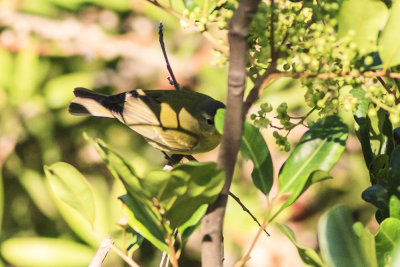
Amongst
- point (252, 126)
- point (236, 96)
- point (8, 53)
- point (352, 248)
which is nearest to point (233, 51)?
point (236, 96)

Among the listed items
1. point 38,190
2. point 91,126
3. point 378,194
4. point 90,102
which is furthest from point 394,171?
point 91,126

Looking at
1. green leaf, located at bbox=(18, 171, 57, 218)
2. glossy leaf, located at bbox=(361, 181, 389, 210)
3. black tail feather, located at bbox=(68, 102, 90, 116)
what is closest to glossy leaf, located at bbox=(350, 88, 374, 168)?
glossy leaf, located at bbox=(361, 181, 389, 210)

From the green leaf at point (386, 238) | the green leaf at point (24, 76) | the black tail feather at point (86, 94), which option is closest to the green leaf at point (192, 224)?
the green leaf at point (386, 238)

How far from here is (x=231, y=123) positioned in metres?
0.65

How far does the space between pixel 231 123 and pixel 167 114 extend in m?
1.47

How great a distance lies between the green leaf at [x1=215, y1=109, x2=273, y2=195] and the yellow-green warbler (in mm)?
1122

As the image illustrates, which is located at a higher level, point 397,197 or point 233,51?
point 233,51

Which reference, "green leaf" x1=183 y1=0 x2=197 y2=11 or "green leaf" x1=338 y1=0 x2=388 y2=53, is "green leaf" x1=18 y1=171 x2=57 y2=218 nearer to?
"green leaf" x1=183 y1=0 x2=197 y2=11

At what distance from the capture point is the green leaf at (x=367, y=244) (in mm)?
735

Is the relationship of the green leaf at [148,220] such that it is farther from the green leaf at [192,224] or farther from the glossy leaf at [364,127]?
the glossy leaf at [364,127]

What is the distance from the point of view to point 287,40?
0.72 meters

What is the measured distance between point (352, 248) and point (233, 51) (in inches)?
12.4

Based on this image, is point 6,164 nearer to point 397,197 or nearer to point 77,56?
point 77,56

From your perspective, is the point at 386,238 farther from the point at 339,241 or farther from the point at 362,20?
the point at 362,20
